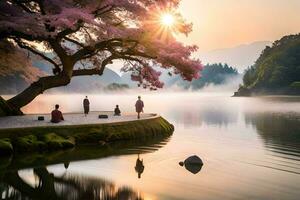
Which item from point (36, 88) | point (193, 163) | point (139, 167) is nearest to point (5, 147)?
point (139, 167)

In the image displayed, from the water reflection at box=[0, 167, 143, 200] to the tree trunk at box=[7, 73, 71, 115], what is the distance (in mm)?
15688

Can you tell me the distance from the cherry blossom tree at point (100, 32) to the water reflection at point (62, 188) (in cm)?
1267

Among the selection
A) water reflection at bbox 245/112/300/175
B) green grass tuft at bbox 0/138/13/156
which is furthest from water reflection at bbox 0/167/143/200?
water reflection at bbox 245/112/300/175

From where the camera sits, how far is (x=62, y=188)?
18672mm

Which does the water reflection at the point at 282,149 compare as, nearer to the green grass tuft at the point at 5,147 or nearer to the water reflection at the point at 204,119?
the water reflection at the point at 204,119

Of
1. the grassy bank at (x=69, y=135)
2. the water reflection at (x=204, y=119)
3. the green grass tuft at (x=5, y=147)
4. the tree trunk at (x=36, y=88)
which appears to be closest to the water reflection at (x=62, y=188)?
the green grass tuft at (x=5, y=147)

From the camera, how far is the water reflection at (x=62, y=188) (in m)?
17.3

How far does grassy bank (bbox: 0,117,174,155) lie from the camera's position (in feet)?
92.9

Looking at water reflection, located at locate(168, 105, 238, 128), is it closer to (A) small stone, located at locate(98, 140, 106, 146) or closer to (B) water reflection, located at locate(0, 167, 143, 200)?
(A) small stone, located at locate(98, 140, 106, 146)

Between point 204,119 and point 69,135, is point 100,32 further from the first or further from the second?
point 204,119

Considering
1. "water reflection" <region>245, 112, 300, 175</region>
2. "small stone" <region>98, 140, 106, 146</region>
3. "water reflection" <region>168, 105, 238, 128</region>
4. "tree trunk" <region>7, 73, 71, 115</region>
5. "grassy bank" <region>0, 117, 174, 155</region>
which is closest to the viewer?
"water reflection" <region>245, 112, 300, 175</region>

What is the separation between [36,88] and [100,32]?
7.12 metres

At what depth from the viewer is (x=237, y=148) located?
31.8 m

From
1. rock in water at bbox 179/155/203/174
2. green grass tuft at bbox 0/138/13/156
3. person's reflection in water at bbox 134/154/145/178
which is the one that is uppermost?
green grass tuft at bbox 0/138/13/156
